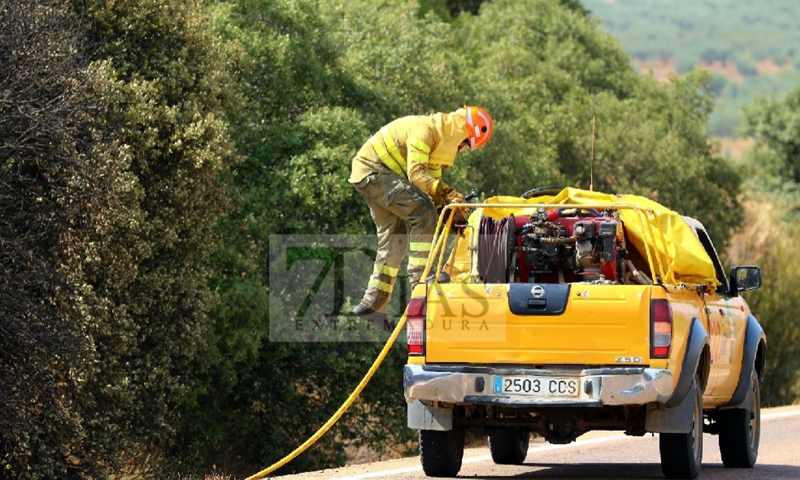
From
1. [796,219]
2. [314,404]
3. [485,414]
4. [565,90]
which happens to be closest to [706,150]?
[565,90]

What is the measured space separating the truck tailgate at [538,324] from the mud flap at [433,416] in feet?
1.36

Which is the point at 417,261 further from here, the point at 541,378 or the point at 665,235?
the point at 541,378

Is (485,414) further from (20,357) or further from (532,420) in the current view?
(20,357)

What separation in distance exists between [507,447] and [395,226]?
2.25 meters

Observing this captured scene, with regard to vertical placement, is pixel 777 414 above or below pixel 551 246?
below

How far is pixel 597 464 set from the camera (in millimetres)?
12211

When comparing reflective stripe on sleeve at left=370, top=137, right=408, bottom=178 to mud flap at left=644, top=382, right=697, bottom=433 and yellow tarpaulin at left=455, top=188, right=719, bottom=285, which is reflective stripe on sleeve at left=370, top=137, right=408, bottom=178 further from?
mud flap at left=644, top=382, right=697, bottom=433

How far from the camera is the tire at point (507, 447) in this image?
11.9 metres

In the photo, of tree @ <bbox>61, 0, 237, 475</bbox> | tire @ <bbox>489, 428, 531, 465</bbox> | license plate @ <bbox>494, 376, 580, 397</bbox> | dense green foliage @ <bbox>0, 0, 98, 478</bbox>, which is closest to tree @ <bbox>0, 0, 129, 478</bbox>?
dense green foliage @ <bbox>0, 0, 98, 478</bbox>

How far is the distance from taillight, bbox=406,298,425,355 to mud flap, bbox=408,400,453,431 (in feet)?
1.41

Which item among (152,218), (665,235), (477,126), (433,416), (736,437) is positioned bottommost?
(736,437)

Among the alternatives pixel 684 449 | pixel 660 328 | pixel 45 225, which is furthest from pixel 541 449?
pixel 45 225

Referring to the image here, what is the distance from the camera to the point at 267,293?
69.9ft

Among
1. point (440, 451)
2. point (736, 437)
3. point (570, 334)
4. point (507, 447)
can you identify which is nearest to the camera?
point (570, 334)
